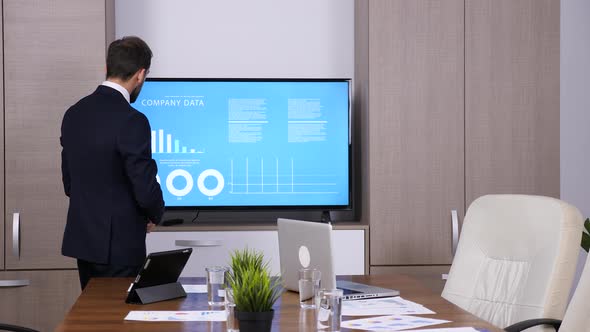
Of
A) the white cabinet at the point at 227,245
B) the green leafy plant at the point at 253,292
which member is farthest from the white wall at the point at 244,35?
the green leafy plant at the point at 253,292

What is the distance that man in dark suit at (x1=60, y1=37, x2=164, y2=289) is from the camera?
10.3 feet

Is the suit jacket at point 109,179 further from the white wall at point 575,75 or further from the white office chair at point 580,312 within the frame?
the white wall at point 575,75

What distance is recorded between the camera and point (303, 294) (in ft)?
7.79

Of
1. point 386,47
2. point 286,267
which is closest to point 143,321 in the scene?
point 286,267

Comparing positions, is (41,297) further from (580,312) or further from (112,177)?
(580,312)

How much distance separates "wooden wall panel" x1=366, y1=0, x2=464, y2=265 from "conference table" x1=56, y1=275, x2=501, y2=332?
140 centimetres

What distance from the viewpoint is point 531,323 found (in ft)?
7.98

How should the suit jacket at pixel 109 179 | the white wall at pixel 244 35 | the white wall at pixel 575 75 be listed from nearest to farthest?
1. the suit jacket at pixel 109 179
2. the white wall at pixel 244 35
3. the white wall at pixel 575 75

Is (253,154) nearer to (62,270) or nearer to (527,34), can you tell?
(62,270)

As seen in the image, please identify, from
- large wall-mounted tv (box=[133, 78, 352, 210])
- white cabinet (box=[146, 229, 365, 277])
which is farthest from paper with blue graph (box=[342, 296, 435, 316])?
large wall-mounted tv (box=[133, 78, 352, 210])

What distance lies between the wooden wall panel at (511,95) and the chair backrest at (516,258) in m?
1.47

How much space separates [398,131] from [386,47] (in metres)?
0.45

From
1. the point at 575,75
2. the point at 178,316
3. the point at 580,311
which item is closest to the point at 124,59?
the point at 178,316

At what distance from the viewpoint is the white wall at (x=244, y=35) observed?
188 inches
